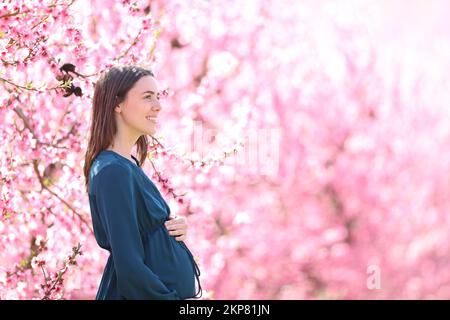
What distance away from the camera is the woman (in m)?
2.91

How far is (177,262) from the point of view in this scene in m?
3.09

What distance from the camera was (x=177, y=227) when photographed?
3145mm

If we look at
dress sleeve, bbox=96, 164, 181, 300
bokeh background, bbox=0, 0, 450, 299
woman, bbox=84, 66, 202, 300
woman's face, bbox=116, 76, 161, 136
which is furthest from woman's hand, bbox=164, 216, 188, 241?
bokeh background, bbox=0, 0, 450, 299

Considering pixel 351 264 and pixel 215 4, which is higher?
pixel 215 4

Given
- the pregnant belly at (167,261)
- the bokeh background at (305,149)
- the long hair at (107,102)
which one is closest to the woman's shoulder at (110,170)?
the long hair at (107,102)

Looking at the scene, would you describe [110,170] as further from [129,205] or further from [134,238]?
[134,238]

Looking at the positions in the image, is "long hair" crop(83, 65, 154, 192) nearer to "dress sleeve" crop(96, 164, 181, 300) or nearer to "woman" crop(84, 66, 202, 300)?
"woman" crop(84, 66, 202, 300)

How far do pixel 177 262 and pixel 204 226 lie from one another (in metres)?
5.20

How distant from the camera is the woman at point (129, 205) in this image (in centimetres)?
291

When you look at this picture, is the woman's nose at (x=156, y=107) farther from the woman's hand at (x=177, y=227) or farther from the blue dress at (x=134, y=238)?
the woman's hand at (x=177, y=227)

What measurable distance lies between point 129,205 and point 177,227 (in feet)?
0.89

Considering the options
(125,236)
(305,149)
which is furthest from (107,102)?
(305,149)
